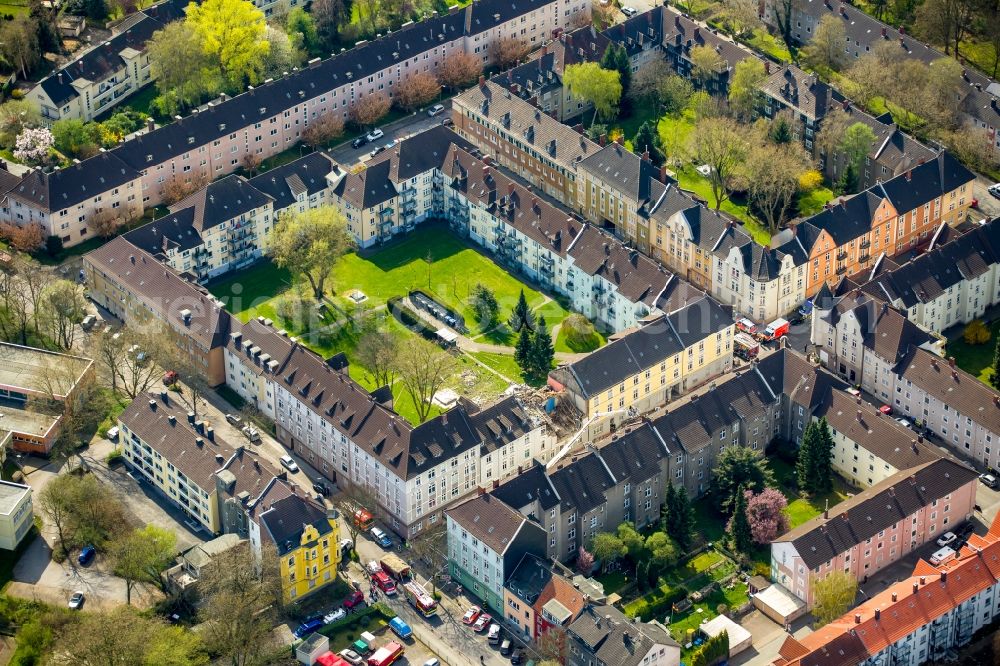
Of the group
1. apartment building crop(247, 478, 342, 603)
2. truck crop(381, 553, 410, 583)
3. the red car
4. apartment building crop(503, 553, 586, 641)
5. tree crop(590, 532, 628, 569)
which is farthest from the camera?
truck crop(381, 553, 410, 583)

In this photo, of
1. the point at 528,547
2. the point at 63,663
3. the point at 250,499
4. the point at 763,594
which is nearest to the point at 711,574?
the point at 763,594

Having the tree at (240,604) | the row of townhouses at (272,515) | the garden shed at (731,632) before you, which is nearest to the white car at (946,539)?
the garden shed at (731,632)

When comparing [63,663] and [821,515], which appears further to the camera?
[821,515]

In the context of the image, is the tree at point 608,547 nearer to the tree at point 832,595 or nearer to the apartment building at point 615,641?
the apartment building at point 615,641

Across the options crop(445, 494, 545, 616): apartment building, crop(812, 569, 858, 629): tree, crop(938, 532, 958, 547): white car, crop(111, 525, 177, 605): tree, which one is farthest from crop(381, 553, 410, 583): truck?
crop(938, 532, 958, 547): white car

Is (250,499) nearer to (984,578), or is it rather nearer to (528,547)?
(528,547)

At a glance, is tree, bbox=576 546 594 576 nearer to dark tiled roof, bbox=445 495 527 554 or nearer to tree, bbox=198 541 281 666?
dark tiled roof, bbox=445 495 527 554

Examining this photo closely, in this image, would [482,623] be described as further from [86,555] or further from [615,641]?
[86,555]
